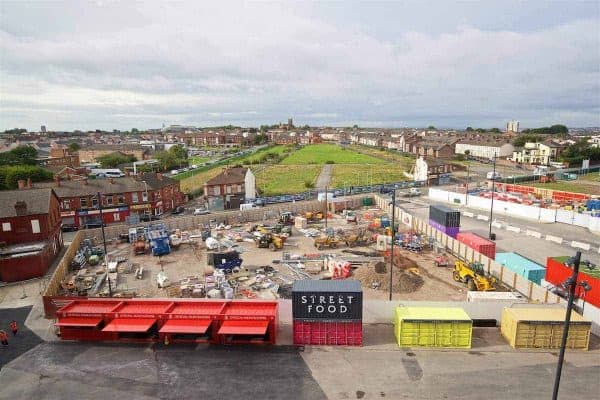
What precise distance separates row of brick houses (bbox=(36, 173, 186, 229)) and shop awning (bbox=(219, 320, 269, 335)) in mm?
32417

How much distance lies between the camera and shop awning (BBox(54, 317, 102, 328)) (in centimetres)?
1880

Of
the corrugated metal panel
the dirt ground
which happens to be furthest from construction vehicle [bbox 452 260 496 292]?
the corrugated metal panel

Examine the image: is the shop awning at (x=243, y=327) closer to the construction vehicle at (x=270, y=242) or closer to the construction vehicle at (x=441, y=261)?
the construction vehicle at (x=270, y=242)

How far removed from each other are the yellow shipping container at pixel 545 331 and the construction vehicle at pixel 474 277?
648 cm

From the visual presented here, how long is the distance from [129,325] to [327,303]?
31.9 feet

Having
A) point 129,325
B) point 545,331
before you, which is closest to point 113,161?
point 129,325

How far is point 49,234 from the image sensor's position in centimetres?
3278

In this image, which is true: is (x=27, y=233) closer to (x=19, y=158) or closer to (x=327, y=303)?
(x=327, y=303)

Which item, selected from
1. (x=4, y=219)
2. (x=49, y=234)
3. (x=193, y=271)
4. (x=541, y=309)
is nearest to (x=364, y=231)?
(x=193, y=271)

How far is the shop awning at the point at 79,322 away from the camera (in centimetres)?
1880

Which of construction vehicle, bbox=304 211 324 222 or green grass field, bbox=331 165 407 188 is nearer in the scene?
construction vehicle, bbox=304 211 324 222

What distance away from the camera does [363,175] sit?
279 ft

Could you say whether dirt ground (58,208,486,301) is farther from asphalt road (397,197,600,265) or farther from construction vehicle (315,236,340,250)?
asphalt road (397,197,600,265)

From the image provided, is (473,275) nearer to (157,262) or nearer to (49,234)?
(157,262)
